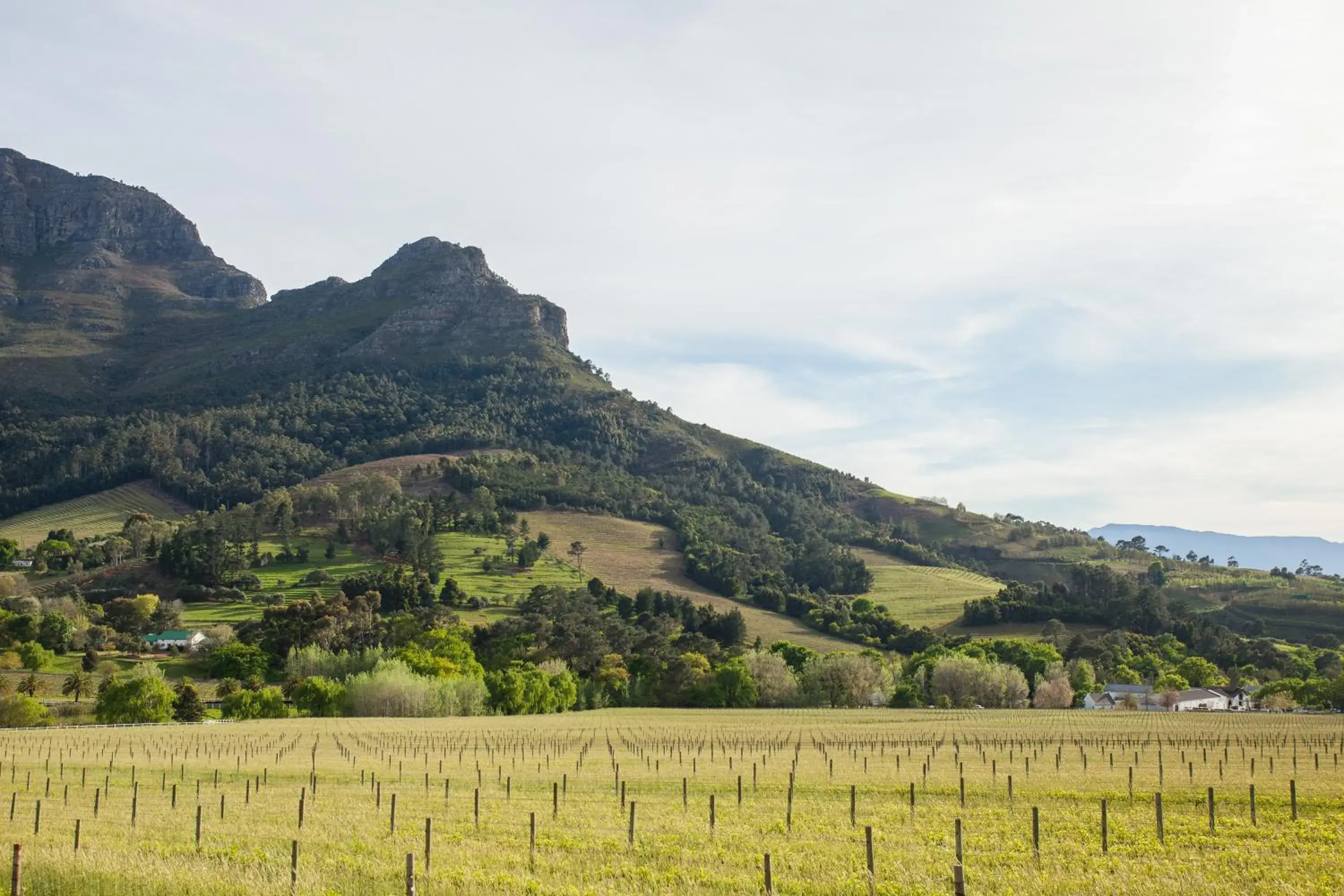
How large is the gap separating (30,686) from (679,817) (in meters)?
98.1

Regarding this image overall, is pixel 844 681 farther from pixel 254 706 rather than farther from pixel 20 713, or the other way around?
pixel 20 713

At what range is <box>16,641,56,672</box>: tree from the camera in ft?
362

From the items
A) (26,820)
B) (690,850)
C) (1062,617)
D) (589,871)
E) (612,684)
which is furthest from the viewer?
(1062,617)

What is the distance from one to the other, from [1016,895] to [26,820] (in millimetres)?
26697

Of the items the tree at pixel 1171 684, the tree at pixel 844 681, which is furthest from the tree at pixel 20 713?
the tree at pixel 1171 684

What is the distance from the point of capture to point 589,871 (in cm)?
2039

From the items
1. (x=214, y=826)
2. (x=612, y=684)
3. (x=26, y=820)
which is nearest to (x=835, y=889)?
(x=214, y=826)

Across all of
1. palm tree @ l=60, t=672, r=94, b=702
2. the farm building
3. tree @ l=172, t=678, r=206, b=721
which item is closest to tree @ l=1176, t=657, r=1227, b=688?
tree @ l=172, t=678, r=206, b=721

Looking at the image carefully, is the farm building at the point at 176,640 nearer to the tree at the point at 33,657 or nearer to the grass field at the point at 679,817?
the tree at the point at 33,657

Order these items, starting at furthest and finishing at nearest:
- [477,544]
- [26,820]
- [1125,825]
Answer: [477,544] → [26,820] → [1125,825]

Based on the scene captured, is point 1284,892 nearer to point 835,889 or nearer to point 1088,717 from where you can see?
point 835,889

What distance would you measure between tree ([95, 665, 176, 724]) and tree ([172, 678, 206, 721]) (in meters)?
2.36

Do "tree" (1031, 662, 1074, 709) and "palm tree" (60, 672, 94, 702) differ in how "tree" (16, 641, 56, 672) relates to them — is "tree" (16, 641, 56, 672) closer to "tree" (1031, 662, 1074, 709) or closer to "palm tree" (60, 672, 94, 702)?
"palm tree" (60, 672, 94, 702)

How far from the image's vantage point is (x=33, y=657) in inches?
4348
